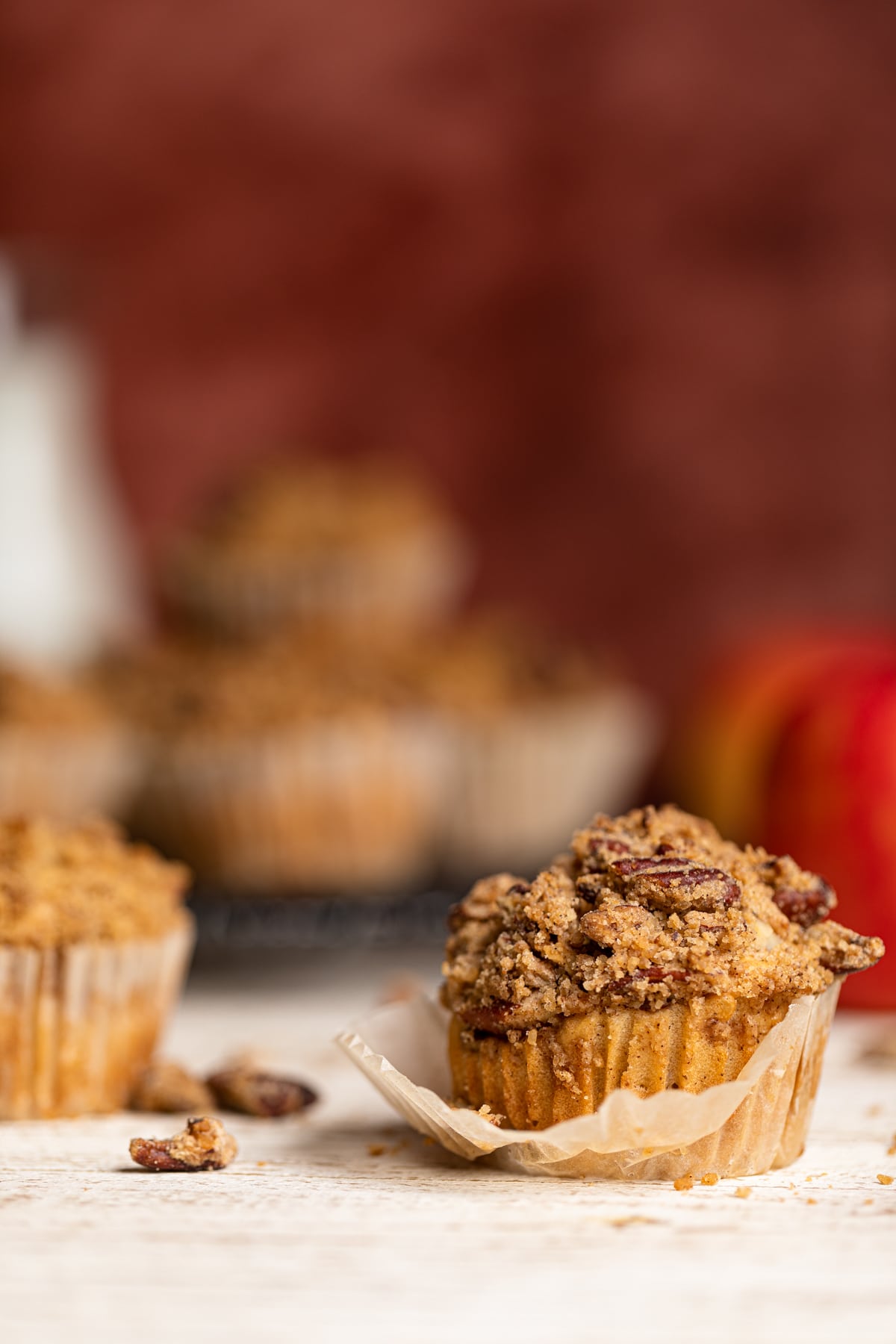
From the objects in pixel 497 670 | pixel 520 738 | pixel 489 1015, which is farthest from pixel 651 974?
pixel 497 670

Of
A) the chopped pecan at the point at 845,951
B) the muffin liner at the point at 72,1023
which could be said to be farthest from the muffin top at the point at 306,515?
the chopped pecan at the point at 845,951

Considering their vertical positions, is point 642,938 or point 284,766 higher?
point 284,766

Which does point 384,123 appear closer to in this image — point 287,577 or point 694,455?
point 694,455

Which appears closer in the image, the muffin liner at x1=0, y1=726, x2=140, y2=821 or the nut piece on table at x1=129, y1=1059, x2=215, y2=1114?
the nut piece on table at x1=129, y1=1059, x2=215, y2=1114

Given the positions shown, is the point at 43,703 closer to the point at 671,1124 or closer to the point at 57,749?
the point at 57,749

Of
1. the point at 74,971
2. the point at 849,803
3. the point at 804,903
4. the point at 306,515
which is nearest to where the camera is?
the point at 804,903

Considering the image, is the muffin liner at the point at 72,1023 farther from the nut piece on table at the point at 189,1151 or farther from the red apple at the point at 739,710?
the red apple at the point at 739,710

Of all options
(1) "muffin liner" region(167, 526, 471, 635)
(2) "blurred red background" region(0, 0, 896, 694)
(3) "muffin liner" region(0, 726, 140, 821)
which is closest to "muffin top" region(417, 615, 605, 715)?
Answer: (1) "muffin liner" region(167, 526, 471, 635)

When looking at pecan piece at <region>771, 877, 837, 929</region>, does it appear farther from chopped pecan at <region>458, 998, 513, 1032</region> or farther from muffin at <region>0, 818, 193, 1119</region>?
muffin at <region>0, 818, 193, 1119</region>
